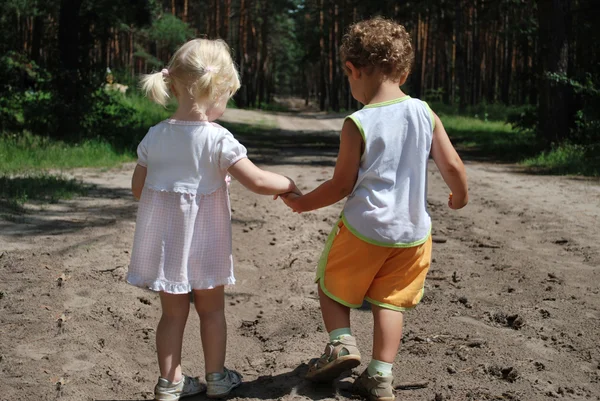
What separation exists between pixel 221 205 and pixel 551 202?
6.58m

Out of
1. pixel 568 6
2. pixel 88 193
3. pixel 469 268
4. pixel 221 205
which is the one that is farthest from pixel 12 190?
pixel 568 6

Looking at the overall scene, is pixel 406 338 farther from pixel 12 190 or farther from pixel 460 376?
pixel 12 190

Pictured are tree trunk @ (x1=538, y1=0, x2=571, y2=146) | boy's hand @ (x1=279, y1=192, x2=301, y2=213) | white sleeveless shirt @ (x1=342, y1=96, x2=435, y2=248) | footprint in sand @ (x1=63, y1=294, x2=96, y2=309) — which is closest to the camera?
white sleeveless shirt @ (x1=342, y1=96, x2=435, y2=248)

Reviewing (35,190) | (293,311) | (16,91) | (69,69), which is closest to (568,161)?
(35,190)

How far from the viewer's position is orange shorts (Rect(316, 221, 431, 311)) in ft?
10.9

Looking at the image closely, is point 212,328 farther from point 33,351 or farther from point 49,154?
point 49,154

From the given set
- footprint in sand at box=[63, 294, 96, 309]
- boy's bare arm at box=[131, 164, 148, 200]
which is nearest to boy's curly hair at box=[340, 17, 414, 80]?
boy's bare arm at box=[131, 164, 148, 200]

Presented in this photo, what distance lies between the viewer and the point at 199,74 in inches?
129

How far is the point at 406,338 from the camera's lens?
4.33m

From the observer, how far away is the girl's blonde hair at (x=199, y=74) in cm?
329

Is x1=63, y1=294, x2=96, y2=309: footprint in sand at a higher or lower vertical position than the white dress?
lower

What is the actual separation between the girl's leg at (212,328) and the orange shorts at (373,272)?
1.68 feet

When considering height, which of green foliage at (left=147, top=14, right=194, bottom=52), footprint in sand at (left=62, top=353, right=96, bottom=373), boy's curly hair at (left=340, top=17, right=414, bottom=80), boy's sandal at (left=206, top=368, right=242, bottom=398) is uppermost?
green foliage at (left=147, top=14, right=194, bottom=52)

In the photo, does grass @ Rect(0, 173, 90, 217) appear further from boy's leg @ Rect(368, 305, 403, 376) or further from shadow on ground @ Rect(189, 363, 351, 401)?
boy's leg @ Rect(368, 305, 403, 376)
